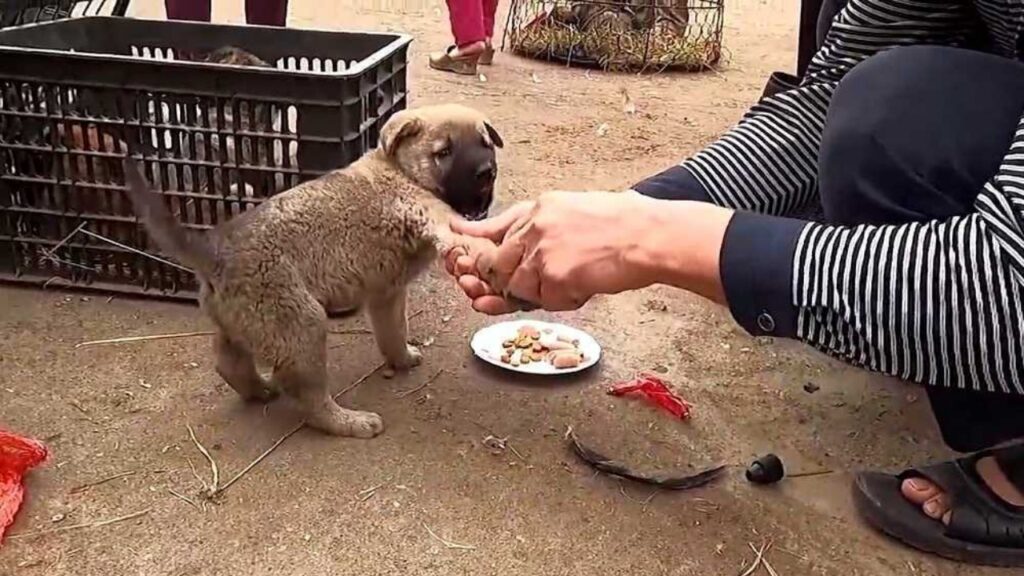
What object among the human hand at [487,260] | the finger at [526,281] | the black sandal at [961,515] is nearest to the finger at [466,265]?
the human hand at [487,260]

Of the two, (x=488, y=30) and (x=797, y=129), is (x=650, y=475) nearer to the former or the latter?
(x=797, y=129)

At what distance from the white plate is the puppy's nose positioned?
0.31 meters

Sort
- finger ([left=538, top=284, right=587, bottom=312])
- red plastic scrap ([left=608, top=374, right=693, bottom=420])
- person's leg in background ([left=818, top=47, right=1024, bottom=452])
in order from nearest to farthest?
finger ([left=538, top=284, right=587, bottom=312]), person's leg in background ([left=818, top=47, right=1024, bottom=452]), red plastic scrap ([left=608, top=374, right=693, bottom=420])

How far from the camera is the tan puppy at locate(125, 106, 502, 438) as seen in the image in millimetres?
1648

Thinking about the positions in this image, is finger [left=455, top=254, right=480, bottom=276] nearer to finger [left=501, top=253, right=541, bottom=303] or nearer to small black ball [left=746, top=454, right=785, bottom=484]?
finger [left=501, top=253, right=541, bottom=303]

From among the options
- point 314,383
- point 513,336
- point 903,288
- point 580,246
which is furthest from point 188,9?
point 903,288

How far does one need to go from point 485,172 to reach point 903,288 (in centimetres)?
99

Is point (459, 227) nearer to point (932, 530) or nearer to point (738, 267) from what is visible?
point (738, 267)

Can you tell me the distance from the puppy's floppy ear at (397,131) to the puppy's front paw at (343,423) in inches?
18.3

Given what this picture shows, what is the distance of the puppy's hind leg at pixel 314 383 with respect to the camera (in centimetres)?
166

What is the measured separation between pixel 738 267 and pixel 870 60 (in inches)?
23.1

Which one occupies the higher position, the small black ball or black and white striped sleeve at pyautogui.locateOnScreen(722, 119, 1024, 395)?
black and white striped sleeve at pyautogui.locateOnScreen(722, 119, 1024, 395)

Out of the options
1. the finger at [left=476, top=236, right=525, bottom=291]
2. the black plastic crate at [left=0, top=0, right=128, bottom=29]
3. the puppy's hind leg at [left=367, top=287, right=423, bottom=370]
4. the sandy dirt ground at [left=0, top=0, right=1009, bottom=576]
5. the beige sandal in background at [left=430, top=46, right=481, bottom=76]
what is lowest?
the sandy dirt ground at [left=0, top=0, right=1009, bottom=576]

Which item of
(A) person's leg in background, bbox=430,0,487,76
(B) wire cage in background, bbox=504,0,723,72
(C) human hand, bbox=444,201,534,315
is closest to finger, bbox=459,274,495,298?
(C) human hand, bbox=444,201,534,315
